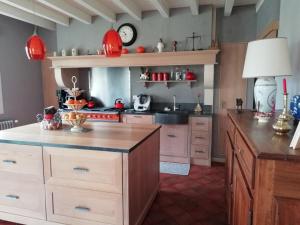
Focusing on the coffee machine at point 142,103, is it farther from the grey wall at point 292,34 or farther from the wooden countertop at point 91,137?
the grey wall at point 292,34

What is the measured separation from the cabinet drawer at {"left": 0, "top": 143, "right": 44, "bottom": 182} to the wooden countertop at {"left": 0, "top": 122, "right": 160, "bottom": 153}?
7 centimetres

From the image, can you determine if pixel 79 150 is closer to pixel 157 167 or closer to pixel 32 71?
pixel 157 167

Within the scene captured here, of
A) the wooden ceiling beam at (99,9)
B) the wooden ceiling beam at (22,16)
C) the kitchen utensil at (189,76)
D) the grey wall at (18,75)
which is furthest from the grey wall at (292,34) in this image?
the grey wall at (18,75)

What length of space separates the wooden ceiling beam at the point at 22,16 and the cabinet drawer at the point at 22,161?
8.47 ft

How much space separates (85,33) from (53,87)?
4.82 feet

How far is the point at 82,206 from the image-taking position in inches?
75.1

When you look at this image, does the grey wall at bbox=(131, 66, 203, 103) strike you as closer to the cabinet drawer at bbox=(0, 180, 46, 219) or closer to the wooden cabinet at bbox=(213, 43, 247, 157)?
the wooden cabinet at bbox=(213, 43, 247, 157)

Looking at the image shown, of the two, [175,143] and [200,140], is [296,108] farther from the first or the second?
[175,143]

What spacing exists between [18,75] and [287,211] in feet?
16.1

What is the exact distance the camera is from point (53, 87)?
505cm

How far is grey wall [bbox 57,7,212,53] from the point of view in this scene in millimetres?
3836

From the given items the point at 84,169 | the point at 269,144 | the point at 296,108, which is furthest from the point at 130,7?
the point at 269,144

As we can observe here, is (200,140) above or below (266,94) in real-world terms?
below

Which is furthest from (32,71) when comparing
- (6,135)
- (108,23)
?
(6,135)
